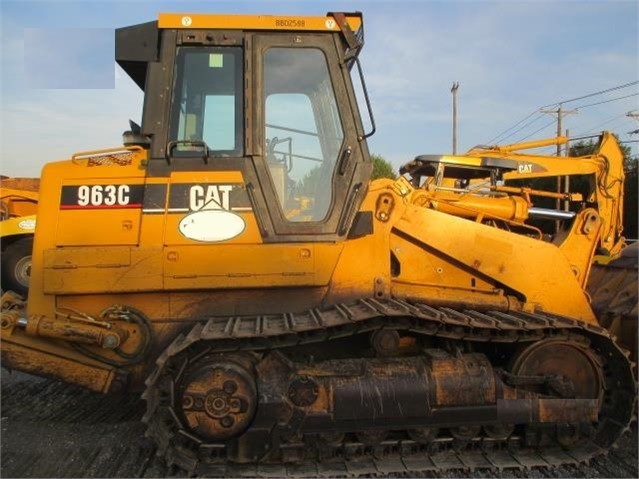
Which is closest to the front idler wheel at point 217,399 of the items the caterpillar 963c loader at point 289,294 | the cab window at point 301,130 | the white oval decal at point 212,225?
the caterpillar 963c loader at point 289,294

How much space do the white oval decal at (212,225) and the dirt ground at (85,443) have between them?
1575mm

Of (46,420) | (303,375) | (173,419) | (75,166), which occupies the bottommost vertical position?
(46,420)

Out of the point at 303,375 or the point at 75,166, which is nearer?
the point at 303,375

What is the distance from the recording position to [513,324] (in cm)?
366

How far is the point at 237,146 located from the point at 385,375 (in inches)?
73.9

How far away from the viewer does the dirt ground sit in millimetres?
3709

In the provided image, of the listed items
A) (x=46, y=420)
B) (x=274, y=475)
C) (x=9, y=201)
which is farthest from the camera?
(x=9, y=201)

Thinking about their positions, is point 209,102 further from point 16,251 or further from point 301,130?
point 16,251

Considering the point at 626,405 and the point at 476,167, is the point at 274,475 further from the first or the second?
the point at 476,167

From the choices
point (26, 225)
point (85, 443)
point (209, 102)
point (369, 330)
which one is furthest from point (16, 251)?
point (369, 330)

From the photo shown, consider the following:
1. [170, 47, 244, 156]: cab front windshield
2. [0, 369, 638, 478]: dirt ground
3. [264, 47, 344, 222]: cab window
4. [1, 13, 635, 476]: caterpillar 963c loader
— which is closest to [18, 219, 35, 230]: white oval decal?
[0, 369, 638, 478]: dirt ground

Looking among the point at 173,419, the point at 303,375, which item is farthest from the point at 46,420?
the point at 303,375

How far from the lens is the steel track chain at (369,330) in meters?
3.51

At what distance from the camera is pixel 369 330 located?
362 cm
